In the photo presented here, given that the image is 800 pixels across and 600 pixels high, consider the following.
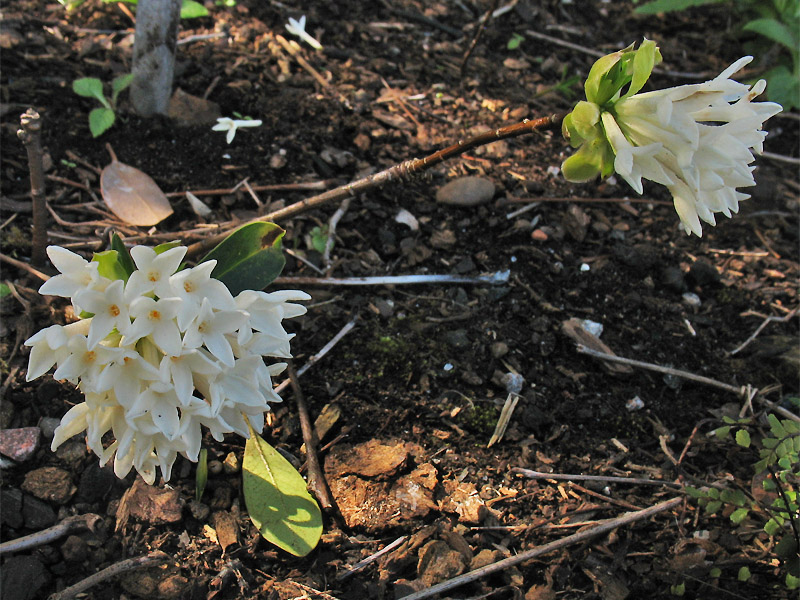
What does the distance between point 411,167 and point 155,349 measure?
934mm

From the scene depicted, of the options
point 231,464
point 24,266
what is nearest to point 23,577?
point 231,464

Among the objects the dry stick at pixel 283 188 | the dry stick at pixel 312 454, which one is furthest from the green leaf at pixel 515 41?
the dry stick at pixel 312 454

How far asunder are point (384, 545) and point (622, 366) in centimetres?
123

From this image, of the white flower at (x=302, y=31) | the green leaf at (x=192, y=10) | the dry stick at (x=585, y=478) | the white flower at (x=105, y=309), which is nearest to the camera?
the white flower at (x=105, y=309)

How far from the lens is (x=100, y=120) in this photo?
303 centimetres

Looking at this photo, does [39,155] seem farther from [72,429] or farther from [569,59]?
[569,59]

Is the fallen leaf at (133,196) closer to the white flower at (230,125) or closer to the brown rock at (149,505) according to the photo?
the white flower at (230,125)

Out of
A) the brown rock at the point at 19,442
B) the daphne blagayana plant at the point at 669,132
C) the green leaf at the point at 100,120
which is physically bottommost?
the brown rock at the point at 19,442

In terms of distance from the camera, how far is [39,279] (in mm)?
2535

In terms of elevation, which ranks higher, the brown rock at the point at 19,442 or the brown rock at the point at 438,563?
the brown rock at the point at 438,563

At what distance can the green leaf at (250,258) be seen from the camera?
2.08m

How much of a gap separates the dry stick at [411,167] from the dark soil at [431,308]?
0.23 feet

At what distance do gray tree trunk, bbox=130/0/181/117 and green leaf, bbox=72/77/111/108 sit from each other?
5.9 inches

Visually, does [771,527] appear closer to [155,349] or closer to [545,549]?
[545,549]
